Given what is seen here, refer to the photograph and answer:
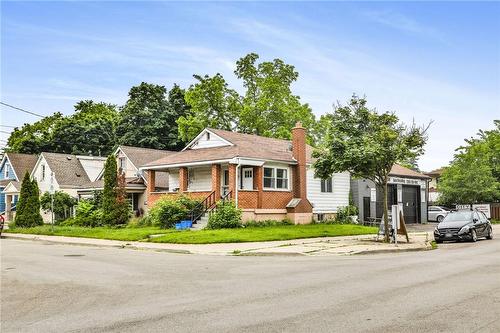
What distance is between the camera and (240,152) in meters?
30.6

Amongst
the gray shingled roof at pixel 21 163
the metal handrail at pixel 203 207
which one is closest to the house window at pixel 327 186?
the metal handrail at pixel 203 207

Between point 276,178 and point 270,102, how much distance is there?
79.0 feet

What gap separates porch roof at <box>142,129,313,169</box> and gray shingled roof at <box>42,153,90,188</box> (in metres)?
13.7

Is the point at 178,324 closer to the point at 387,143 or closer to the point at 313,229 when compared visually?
the point at 387,143

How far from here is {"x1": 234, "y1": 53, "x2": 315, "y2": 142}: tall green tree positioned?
54.2m

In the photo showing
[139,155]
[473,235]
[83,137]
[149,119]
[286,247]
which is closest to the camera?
[286,247]

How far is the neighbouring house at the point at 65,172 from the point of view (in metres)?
45.2

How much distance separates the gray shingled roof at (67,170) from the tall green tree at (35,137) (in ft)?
62.5

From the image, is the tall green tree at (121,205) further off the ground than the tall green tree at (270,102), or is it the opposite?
the tall green tree at (270,102)

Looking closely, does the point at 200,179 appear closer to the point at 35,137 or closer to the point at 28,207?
the point at 28,207

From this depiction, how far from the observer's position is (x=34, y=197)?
3788cm

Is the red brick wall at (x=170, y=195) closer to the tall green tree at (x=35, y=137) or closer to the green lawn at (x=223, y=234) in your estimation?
the green lawn at (x=223, y=234)

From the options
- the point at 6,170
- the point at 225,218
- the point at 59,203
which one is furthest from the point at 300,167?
the point at 6,170

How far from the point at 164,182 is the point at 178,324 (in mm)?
33857
